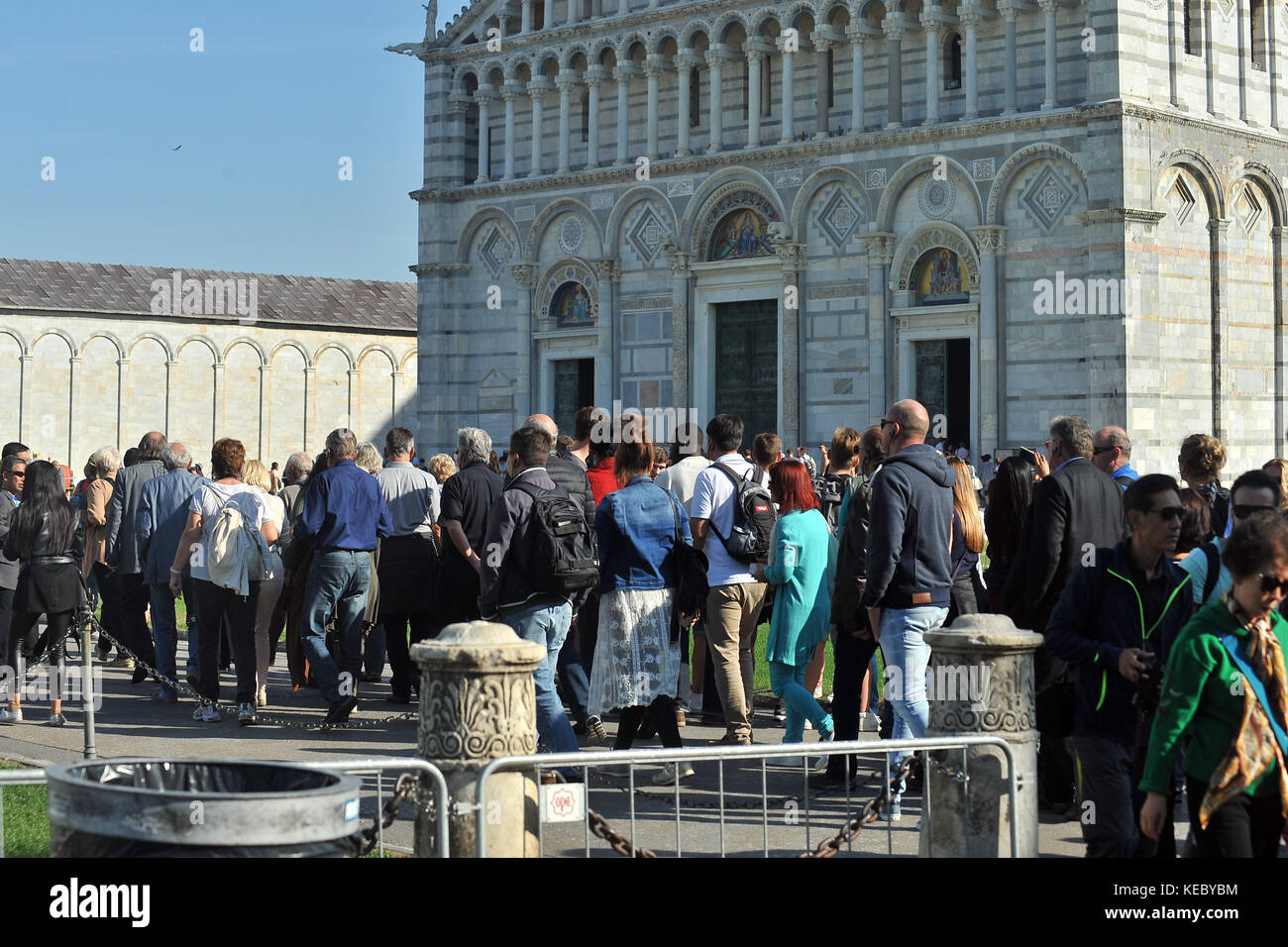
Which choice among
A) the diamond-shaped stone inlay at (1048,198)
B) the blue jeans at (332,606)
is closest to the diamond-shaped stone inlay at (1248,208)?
the diamond-shaped stone inlay at (1048,198)

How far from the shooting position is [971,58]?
25891 mm

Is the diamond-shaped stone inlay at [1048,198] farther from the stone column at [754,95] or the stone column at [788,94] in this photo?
the stone column at [754,95]

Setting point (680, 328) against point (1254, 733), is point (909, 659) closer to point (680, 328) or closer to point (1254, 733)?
point (1254, 733)

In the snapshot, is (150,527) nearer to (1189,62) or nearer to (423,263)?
(1189,62)

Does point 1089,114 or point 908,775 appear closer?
point 908,775

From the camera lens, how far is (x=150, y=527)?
41.3 feet

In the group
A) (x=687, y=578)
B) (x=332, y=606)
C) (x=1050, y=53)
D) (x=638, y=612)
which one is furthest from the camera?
(x=1050, y=53)

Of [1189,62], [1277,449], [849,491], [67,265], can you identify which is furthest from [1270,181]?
[67,265]

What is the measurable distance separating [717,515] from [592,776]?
1.72 metres

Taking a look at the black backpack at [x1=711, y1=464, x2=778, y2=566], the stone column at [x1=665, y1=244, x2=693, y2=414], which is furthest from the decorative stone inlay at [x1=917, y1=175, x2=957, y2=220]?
the black backpack at [x1=711, y1=464, x2=778, y2=566]

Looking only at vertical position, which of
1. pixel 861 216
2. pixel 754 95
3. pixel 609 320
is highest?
→ pixel 754 95

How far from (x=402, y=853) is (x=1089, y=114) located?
19823mm

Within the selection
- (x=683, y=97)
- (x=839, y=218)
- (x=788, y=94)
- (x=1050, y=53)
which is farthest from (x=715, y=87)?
(x=1050, y=53)

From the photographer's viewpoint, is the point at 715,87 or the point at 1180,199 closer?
the point at 1180,199
